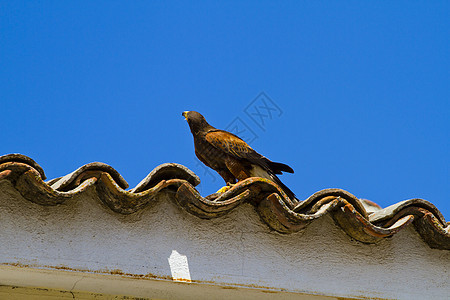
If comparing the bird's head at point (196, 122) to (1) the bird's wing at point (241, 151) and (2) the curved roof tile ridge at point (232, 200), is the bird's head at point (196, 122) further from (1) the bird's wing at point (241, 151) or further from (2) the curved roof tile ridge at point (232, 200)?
(2) the curved roof tile ridge at point (232, 200)

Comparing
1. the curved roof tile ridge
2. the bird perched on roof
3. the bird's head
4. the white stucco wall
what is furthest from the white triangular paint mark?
the bird's head

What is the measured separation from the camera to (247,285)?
3303mm

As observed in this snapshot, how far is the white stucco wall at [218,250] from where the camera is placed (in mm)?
3010

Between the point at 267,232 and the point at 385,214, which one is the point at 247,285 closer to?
the point at 267,232

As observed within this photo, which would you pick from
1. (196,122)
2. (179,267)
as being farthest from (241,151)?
(179,267)

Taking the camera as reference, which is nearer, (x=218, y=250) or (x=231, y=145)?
(x=218, y=250)

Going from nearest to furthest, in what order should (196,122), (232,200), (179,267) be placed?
(179,267) → (232,200) → (196,122)

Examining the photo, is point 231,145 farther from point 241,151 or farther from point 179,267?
point 179,267

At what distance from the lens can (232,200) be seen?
3.29 metres

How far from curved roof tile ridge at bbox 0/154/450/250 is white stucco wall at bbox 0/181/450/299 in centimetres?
7

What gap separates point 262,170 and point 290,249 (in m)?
0.87

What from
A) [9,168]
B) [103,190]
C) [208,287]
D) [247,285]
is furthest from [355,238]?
[9,168]

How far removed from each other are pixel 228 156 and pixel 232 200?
40.0 inches

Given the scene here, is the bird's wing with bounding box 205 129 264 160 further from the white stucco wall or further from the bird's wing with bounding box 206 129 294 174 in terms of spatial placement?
the white stucco wall
